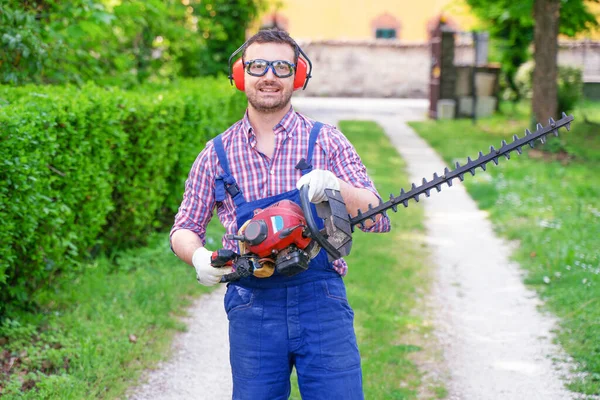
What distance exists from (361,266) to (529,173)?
5340 millimetres

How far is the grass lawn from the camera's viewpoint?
460 centimetres

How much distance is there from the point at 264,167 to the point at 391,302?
11.9 feet

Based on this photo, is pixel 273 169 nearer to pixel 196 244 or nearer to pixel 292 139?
pixel 292 139

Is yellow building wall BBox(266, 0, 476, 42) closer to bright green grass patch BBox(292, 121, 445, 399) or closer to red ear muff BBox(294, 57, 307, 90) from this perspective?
bright green grass patch BBox(292, 121, 445, 399)

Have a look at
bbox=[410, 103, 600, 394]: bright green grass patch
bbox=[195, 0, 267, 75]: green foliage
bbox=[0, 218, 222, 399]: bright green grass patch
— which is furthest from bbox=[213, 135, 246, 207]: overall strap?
bbox=[195, 0, 267, 75]: green foliage

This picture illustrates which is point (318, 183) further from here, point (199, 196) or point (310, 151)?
point (199, 196)

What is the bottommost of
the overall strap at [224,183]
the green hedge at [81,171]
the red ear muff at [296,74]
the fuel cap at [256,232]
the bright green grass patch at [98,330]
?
the bright green grass patch at [98,330]

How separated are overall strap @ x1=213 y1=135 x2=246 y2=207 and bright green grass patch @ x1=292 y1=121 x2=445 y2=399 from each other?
2.09m

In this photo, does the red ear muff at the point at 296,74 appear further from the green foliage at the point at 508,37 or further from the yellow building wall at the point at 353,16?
the yellow building wall at the point at 353,16

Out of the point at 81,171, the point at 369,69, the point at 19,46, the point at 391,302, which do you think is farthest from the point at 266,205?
the point at 369,69

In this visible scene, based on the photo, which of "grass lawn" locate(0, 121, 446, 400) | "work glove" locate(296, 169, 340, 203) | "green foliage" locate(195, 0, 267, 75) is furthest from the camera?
"green foliage" locate(195, 0, 267, 75)

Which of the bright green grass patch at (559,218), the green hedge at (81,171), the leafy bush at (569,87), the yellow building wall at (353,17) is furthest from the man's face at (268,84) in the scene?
the yellow building wall at (353,17)

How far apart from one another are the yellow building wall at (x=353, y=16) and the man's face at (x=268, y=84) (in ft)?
99.7

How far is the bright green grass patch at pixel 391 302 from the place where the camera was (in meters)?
4.89
